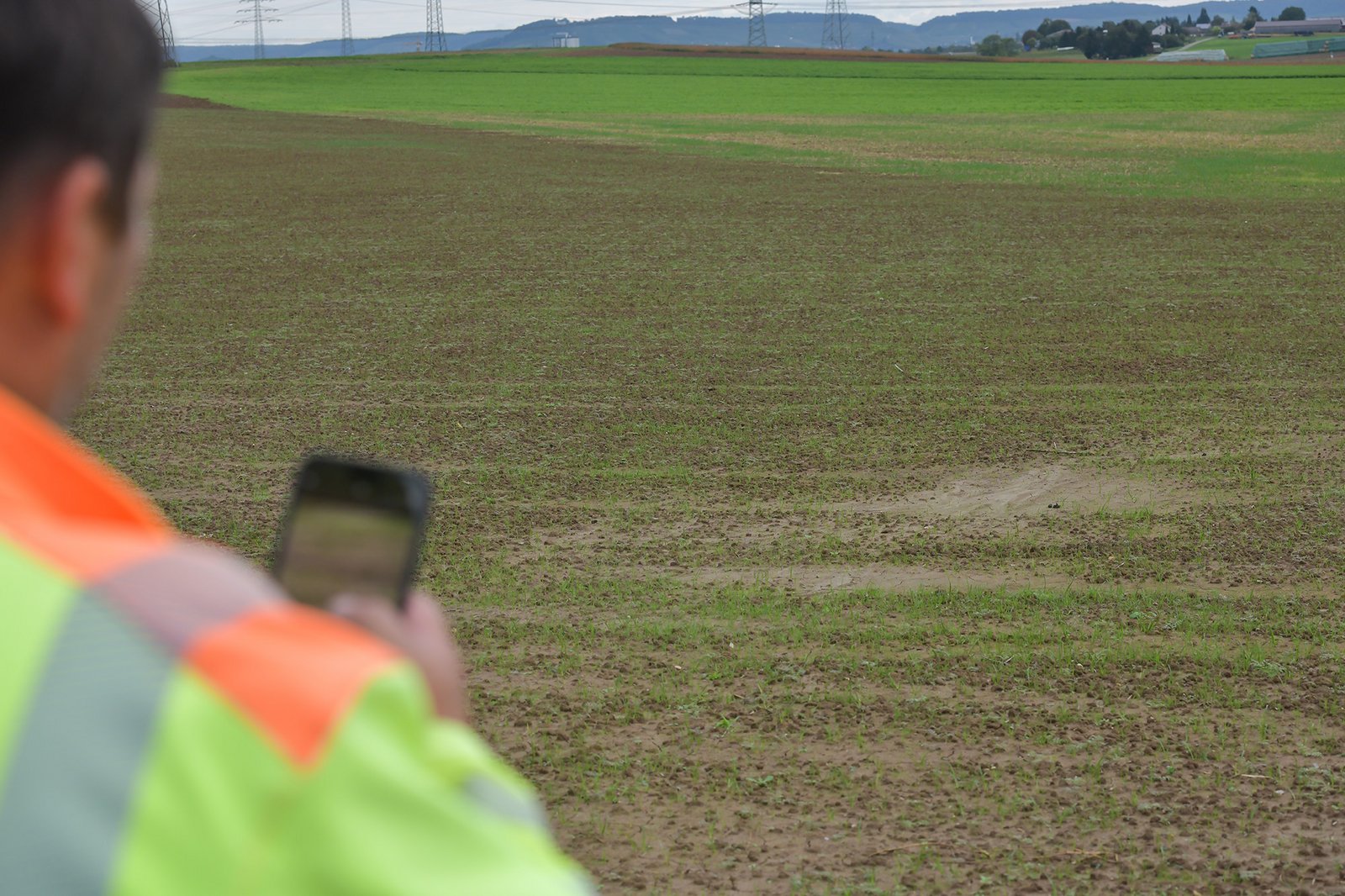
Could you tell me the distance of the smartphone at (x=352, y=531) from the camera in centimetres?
91

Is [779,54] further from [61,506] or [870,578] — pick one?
[61,506]

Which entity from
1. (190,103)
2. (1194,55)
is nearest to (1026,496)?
(190,103)

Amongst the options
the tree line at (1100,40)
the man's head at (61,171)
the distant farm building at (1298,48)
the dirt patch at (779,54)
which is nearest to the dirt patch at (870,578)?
the man's head at (61,171)

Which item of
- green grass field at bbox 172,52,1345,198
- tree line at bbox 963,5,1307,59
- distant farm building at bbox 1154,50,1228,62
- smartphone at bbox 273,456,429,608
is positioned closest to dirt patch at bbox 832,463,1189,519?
smartphone at bbox 273,456,429,608

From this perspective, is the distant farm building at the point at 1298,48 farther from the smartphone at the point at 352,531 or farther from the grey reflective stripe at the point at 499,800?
the grey reflective stripe at the point at 499,800

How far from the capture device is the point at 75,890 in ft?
2.11

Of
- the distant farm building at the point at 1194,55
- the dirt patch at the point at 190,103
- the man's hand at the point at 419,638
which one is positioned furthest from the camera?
the distant farm building at the point at 1194,55

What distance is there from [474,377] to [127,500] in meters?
9.31

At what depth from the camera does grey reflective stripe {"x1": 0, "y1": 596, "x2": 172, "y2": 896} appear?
25.3 inches

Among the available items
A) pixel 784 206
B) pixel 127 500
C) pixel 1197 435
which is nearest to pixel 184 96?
pixel 784 206

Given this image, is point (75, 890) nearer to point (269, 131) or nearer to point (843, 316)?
point (843, 316)

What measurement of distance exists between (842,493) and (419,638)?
6.69 meters

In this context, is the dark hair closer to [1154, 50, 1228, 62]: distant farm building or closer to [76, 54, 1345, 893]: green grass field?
[76, 54, 1345, 893]: green grass field

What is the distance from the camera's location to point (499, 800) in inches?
27.5
